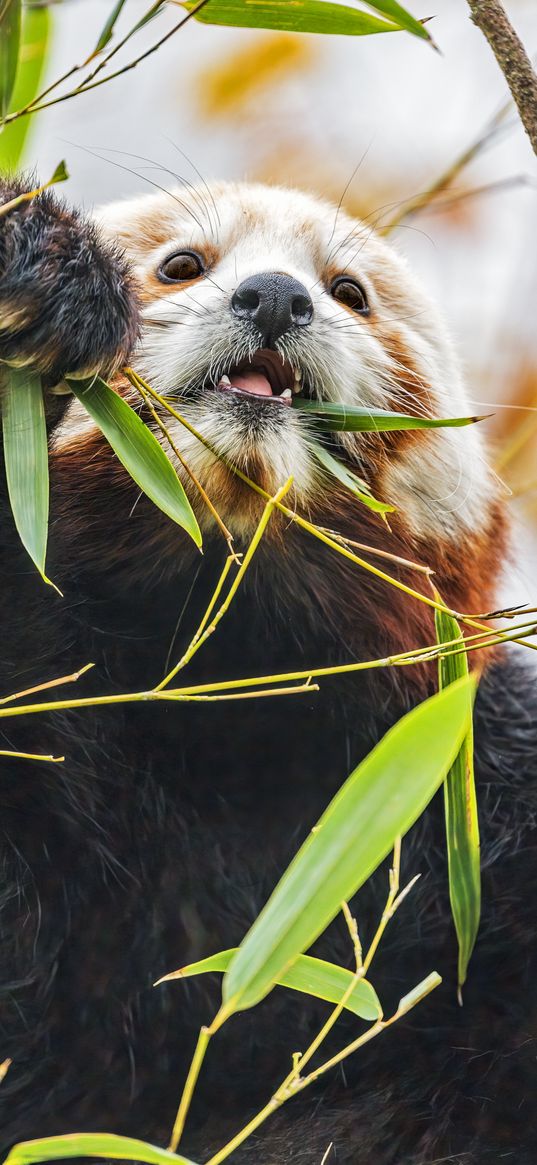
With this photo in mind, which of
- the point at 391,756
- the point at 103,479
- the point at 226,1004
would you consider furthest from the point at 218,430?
the point at 226,1004

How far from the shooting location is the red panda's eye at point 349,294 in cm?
331

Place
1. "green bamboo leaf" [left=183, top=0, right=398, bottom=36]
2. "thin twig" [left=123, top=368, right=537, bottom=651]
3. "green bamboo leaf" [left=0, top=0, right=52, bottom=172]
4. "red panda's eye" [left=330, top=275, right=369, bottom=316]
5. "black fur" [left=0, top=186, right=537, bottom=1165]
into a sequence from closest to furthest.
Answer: "thin twig" [left=123, top=368, right=537, bottom=651] < "green bamboo leaf" [left=183, top=0, right=398, bottom=36] < "black fur" [left=0, top=186, right=537, bottom=1165] < "green bamboo leaf" [left=0, top=0, right=52, bottom=172] < "red panda's eye" [left=330, top=275, right=369, bottom=316]

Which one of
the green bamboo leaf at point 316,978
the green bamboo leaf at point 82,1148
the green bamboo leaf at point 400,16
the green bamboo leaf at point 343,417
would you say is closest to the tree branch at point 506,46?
the green bamboo leaf at point 400,16

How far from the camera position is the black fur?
2.64 metres

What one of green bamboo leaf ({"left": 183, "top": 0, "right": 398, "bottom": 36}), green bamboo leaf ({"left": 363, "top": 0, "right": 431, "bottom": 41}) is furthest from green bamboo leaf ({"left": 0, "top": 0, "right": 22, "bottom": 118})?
green bamboo leaf ({"left": 363, "top": 0, "right": 431, "bottom": 41})

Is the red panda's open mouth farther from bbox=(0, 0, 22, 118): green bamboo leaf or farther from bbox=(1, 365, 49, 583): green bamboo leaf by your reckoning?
bbox=(0, 0, 22, 118): green bamboo leaf

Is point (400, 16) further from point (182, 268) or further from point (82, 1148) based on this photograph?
point (82, 1148)

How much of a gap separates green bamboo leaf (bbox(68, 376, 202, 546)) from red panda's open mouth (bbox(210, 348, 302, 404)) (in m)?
0.37

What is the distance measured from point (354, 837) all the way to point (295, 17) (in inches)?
62.2

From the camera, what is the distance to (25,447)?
7.04ft

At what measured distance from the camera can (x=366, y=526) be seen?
289 cm

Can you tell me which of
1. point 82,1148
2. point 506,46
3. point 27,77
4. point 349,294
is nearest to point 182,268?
point 349,294

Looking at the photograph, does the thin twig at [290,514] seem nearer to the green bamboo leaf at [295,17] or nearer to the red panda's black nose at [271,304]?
the red panda's black nose at [271,304]

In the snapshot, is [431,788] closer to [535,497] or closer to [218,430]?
[218,430]
